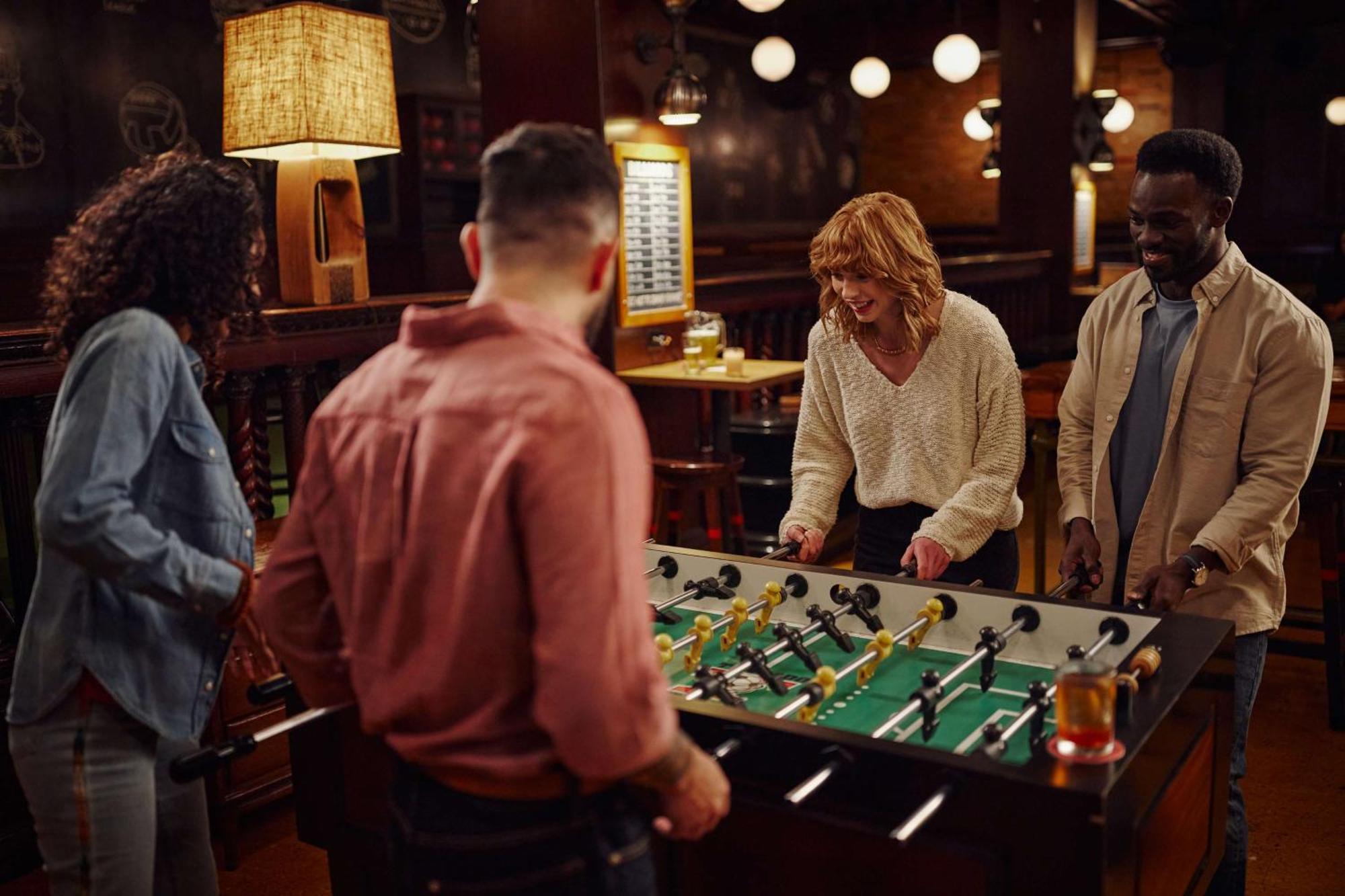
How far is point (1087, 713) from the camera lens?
1.61 meters

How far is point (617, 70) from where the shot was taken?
17.7ft

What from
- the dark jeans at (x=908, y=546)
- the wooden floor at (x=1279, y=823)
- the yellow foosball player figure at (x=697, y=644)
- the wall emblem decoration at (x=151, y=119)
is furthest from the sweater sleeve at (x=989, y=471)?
the wall emblem decoration at (x=151, y=119)

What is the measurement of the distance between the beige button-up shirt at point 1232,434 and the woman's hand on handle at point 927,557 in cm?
34

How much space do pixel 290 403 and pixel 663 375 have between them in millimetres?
1779

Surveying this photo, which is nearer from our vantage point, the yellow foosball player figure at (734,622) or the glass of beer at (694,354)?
the yellow foosball player figure at (734,622)

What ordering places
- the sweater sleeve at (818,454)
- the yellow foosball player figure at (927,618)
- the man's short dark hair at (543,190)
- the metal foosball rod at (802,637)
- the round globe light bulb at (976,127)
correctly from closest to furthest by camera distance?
the man's short dark hair at (543,190) < the metal foosball rod at (802,637) < the yellow foosball player figure at (927,618) < the sweater sleeve at (818,454) < the round globe light bulb at (976,127)

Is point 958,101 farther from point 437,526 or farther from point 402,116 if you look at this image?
point 437,526

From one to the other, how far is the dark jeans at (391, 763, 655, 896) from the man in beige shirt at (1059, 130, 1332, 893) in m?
1.37

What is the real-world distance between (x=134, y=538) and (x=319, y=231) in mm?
2586

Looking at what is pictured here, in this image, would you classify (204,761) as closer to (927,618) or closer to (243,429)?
(927,618)

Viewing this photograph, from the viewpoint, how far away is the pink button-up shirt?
119 centimetres

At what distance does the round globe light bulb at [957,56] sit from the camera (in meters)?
8.93

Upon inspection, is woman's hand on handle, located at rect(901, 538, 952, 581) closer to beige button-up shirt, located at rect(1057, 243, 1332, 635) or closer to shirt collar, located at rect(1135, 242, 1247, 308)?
beige button-up shirt, located at rect(1057, 243, 1332, 635)

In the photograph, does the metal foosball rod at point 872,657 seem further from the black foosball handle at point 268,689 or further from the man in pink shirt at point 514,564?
the black foosball handle at point 268,689
